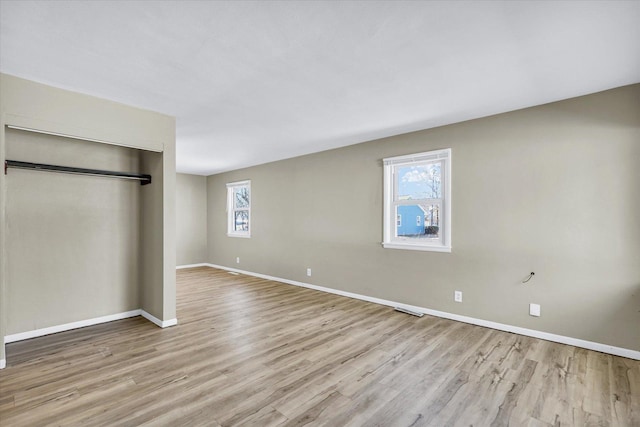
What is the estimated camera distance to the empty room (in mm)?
1975

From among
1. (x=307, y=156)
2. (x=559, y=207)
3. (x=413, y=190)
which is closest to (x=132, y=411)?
(x=413, y=190)

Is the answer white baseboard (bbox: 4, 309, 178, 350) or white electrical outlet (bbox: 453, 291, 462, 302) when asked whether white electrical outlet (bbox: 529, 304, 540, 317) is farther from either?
white baseboard (bbox: 4, 309, 178, 350)

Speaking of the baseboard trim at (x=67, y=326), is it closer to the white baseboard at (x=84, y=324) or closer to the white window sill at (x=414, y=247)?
the white baseboard at (x=84, y=324)

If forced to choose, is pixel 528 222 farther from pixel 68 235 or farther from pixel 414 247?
pixel 68 235

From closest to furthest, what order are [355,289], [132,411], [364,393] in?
[132,411], [364,393], [355,289]

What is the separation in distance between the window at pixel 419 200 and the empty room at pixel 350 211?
0.10 ft

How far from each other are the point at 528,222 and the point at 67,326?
17.4ft

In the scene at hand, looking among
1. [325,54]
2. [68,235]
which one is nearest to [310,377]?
[325,54]

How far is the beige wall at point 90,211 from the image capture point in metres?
2.84

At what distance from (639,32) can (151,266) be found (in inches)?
197

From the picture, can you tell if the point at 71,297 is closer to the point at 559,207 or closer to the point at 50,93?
the point at 50,93

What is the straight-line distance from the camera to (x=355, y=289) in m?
4.92

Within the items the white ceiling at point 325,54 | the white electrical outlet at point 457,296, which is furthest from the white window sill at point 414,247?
the white ceiling at point 325,54

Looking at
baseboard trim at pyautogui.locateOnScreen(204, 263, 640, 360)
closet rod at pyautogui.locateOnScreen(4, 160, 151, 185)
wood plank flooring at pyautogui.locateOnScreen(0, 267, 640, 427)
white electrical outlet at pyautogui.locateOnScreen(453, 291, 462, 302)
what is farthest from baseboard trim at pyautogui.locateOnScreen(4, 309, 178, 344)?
white electrical outlet at pyautogui.locateOnScreen(453, 291, 462, 302)
